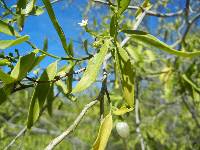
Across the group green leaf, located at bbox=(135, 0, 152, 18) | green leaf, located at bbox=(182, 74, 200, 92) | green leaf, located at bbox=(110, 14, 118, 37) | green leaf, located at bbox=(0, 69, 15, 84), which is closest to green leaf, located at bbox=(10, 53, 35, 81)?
green leaf, located at bbox=(0, 69, 15, 84)

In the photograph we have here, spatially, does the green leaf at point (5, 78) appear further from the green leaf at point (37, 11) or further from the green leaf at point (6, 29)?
the green leaf at point (37, 11)

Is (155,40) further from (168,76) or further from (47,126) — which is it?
(47,126)

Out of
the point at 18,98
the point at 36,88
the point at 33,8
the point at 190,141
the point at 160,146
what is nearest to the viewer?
the point at 36,88

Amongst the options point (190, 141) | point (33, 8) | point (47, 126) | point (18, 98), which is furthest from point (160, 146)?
point (33, 8)

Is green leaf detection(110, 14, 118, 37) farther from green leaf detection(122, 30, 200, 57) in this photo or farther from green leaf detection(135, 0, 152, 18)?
green leaf detection(135, 0, 152, 18)

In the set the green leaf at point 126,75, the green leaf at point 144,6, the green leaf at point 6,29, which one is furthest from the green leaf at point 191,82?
the green leaf at point 6,29

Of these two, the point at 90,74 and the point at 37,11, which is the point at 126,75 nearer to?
the point at 90,74

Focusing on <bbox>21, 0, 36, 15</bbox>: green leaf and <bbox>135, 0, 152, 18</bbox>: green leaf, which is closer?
<bbox>21, 0, 36, 15</bbox>: green leaf
